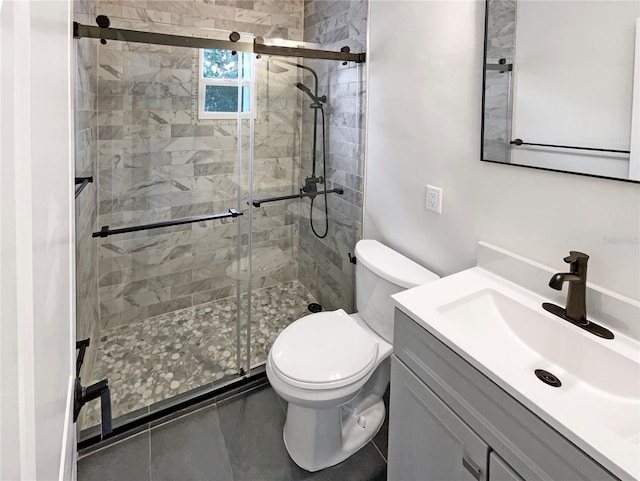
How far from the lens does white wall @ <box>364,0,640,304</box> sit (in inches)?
43.7

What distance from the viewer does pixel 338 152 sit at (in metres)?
2.35

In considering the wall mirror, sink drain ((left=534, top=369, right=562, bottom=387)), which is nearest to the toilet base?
sink drain ((left=534, top=369, right=562, bottom=387))

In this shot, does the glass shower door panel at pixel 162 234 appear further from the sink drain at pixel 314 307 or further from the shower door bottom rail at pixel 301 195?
the sink drain at pixel 314 307

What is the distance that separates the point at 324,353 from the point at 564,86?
1.27 meters

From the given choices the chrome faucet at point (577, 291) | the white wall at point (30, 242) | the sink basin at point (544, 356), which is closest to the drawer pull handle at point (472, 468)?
the sink basin at point (544, 356)

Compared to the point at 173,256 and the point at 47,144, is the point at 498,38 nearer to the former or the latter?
the point at 47,144

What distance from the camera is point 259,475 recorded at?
1.62 m

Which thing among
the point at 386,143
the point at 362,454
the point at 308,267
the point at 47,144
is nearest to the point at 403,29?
the point at 386,143

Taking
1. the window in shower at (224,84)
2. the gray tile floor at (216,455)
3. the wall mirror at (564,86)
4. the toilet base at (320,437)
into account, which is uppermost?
the window in shower at (224,84)

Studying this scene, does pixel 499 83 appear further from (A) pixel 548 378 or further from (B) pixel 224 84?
(B) pixel 224 84

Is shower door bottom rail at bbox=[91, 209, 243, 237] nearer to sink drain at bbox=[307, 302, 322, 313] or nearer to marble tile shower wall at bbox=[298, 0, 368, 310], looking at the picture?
marble tile shower wall at bbox=[298, 0, 368, 310]

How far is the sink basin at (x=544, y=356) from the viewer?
2.46ft

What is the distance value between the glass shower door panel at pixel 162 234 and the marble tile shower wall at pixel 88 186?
0.06 meters

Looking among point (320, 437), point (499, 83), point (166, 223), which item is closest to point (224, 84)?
point (166, 223)
